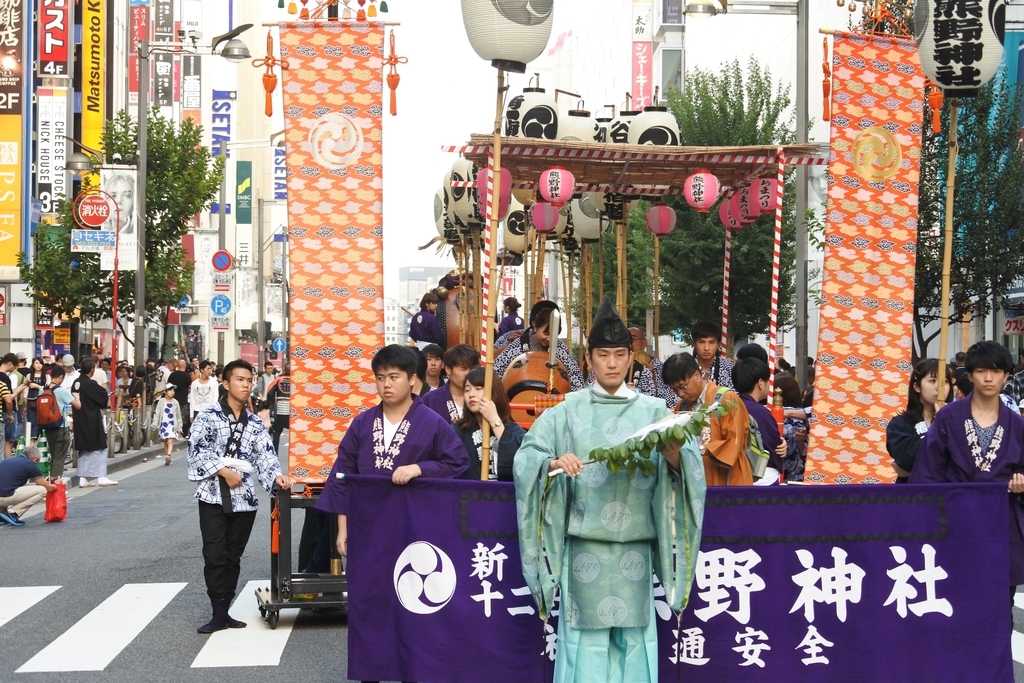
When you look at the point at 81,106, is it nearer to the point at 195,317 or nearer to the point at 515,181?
the point at 515,181

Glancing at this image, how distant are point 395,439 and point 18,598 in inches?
188

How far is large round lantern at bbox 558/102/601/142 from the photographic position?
11.8m

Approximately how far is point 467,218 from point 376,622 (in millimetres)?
8799

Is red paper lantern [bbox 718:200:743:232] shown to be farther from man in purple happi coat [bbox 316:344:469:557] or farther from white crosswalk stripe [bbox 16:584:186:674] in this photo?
white crosswalk stripe [bbox 16:584:186:674]

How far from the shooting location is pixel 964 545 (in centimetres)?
613

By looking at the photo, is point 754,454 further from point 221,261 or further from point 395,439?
point 221,261

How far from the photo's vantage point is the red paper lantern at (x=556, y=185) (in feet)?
34.9

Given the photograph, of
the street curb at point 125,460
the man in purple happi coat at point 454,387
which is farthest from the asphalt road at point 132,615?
the street curb at point 125,460

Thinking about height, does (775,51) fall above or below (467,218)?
above

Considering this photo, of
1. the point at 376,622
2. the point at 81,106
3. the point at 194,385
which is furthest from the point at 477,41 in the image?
the point at 81,106

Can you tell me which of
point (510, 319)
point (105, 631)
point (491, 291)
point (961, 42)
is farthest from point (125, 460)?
point (961, 42)

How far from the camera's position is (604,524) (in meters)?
5.24

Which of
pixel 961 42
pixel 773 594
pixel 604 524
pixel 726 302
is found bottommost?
pixel 773 594

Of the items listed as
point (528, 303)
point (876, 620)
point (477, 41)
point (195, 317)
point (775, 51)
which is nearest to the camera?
point (876, 620)
